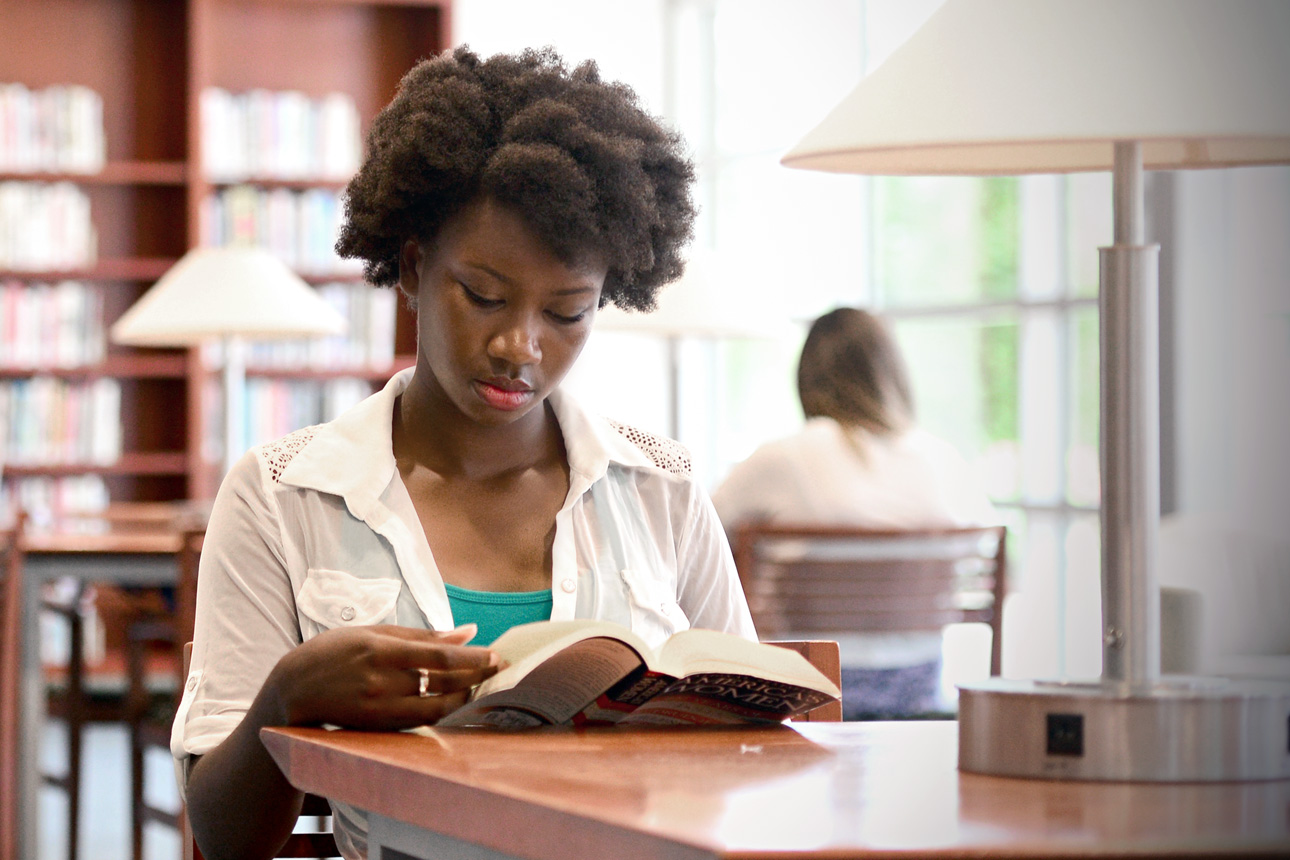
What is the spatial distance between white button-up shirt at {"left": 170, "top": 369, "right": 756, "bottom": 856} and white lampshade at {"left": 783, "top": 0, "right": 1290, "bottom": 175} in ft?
1.79

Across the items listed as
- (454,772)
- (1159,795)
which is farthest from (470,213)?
(1159,795)

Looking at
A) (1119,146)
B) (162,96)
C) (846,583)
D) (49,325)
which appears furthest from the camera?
(162,96)

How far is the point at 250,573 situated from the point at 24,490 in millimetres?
4542

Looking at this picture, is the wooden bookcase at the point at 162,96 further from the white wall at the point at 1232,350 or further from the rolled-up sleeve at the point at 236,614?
the rolled-up sleeve at the point at 236,614

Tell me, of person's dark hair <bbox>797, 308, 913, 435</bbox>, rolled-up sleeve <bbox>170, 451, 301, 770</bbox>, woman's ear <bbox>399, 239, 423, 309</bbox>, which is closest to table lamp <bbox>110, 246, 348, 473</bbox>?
person's dark hair <bbox>797, 308, 913, 435</bbox>

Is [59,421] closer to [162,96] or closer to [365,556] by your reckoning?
[162,96]

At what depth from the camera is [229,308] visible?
3.81m

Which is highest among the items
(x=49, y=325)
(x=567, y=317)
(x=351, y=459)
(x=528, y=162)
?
(x=49, y=325)

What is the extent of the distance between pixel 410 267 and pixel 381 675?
569 millimetres

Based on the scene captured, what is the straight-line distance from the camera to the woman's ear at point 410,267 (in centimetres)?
140

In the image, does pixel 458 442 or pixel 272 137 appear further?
pixel 272 137

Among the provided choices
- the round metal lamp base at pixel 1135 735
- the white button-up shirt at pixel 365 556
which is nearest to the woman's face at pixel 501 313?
the white button-up shirt at pixel 365 556

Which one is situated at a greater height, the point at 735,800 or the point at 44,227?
the point at 44,227

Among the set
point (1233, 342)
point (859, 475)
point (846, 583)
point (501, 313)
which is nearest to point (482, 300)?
point (501, 313)
